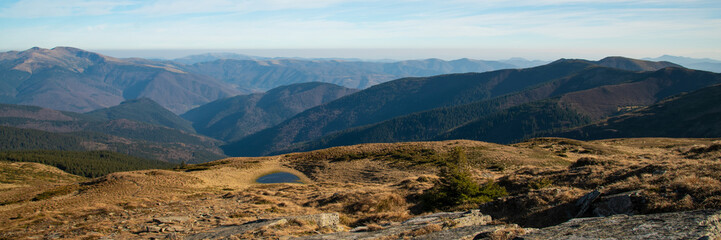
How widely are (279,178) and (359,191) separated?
76.5 feet

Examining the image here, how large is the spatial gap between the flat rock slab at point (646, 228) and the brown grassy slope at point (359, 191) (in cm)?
252

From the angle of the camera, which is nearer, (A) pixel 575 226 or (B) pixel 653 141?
(A) pixel 575 226

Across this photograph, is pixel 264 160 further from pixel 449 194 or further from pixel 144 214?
pixel 449 194

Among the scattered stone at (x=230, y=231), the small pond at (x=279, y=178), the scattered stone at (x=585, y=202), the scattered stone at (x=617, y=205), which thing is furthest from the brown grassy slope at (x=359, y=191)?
the small pond at (x=279, y=178)

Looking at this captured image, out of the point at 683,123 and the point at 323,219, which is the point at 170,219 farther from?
the point at 683,123

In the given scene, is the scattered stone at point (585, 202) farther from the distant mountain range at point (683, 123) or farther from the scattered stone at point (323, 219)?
the distant mountain range at point (683, 123)

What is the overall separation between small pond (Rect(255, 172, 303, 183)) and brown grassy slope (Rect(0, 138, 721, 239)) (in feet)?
5.03

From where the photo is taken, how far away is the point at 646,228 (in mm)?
10883

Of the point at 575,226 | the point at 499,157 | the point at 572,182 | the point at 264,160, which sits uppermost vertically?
the point at 575,226

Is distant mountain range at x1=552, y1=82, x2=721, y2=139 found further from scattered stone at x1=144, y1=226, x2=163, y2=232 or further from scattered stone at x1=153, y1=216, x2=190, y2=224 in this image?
scattered stone at x1=144, y1=226, x2=163, y2=232

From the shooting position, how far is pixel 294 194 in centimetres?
3641

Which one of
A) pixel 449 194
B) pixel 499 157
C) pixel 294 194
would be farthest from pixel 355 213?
pixel 499 157

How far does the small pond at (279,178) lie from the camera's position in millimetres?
51206

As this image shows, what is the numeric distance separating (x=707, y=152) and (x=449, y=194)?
2371 cm
